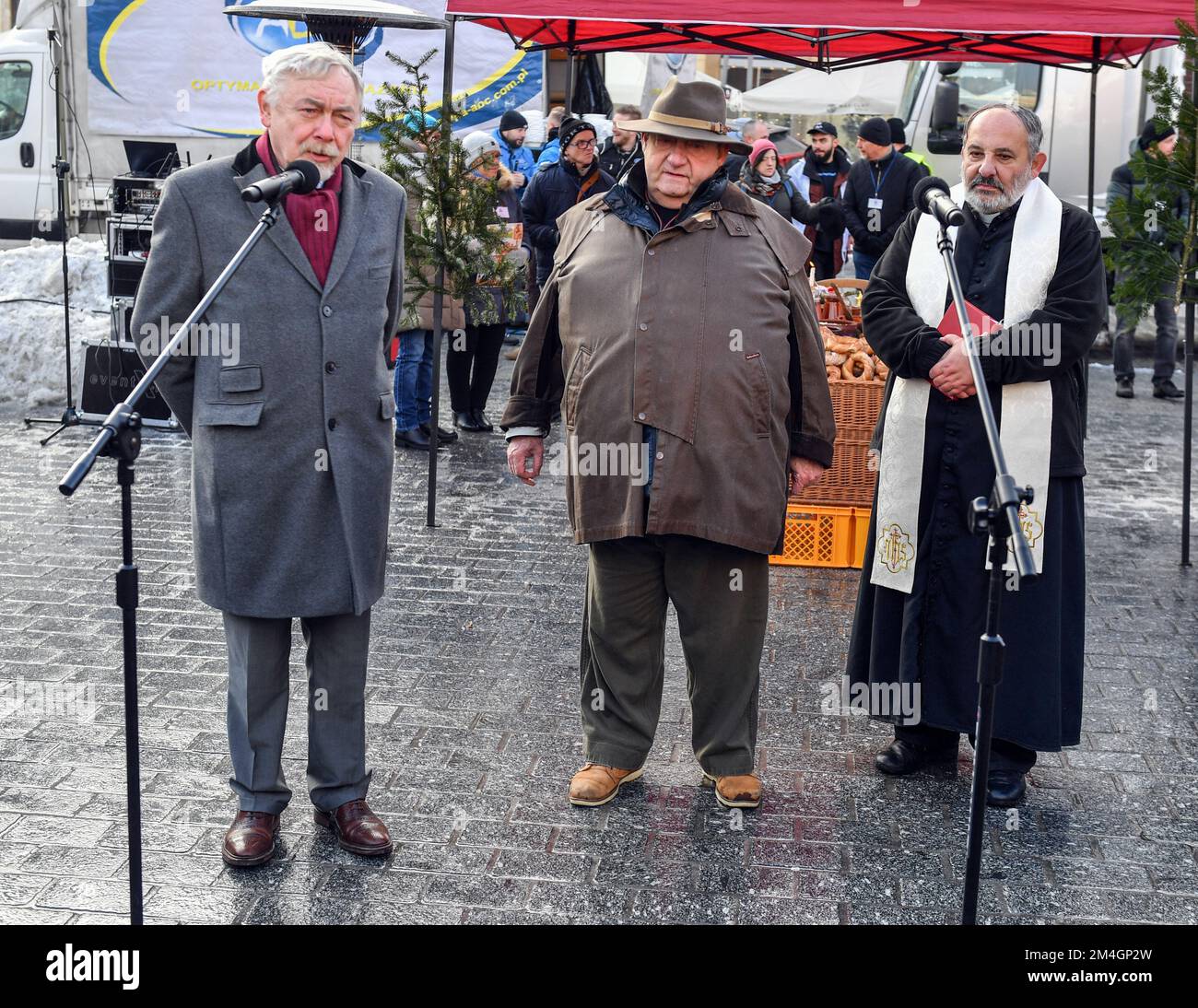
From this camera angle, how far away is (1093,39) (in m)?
8.97

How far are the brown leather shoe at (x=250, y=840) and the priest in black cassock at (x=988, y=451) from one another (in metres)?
2.06

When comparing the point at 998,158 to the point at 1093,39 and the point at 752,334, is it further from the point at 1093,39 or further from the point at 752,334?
the point at 1093,39

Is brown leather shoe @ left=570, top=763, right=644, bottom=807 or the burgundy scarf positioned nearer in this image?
the burgundy scarf

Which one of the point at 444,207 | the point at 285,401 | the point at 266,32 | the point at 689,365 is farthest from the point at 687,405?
the point at 266,32

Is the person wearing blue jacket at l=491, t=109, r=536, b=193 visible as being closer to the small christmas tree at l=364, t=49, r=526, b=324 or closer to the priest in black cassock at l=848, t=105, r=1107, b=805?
the small christmas tree at l=364, t=49, r=526, b=324

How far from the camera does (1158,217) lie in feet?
24.0

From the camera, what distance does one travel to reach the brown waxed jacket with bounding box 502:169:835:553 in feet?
14.0

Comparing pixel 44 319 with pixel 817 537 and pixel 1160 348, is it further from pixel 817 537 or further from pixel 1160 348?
pixel 1160 348

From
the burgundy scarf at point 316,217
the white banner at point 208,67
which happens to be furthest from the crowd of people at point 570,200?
the burgundy scarf at point 316,217

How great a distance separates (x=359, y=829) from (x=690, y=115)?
2.31 m

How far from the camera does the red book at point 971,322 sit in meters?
4.52

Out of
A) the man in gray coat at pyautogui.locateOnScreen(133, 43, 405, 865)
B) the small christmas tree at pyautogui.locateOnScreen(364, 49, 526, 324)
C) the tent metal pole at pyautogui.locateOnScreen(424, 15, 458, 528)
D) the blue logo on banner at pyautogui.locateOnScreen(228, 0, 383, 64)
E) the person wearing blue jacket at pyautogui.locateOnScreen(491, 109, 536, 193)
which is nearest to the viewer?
the man in gray coat at pyautogui.locateOnScreen(133, 43, 405, 865)

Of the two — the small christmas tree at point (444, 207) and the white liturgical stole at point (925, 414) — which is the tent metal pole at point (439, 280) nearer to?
the small christmas tree at point (444, 207)

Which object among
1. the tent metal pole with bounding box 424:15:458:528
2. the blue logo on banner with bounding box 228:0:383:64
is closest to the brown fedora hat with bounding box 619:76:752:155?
the tent metal pole with bounding box 424:15:458:528
